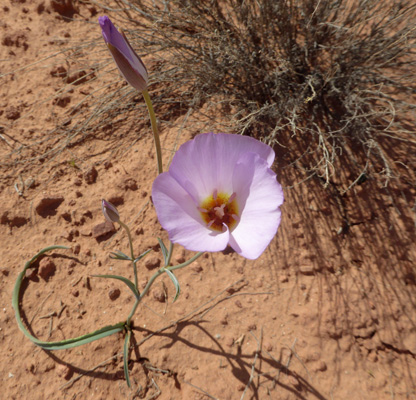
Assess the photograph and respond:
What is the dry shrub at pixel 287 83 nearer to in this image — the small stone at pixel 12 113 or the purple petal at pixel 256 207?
the small stone at pixel 12 113

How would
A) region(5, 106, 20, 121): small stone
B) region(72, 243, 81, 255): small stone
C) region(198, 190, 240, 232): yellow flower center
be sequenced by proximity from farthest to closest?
1. region(5, 106, 20, 121): small stone
2. region(72, 243, 81, 255): small stone
3. region(198, 190, 240, 232): yellow flower center

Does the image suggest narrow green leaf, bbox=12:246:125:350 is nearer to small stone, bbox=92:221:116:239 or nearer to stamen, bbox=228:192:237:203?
small stone, bbox=92:221:116:239

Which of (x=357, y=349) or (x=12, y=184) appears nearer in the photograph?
(x=357, y=349)

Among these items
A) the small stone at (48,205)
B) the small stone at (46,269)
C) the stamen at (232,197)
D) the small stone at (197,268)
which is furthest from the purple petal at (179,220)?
the small stone at (48,205)

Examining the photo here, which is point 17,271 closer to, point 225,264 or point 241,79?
point 225,264

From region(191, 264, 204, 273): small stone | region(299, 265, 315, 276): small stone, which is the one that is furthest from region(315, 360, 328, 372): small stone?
region(191, 264, 204, 273): small stone

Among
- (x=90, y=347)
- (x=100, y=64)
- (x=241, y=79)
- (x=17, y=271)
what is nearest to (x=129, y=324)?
(x=90, y=347)

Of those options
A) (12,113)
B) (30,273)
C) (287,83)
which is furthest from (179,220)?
(12,113)
